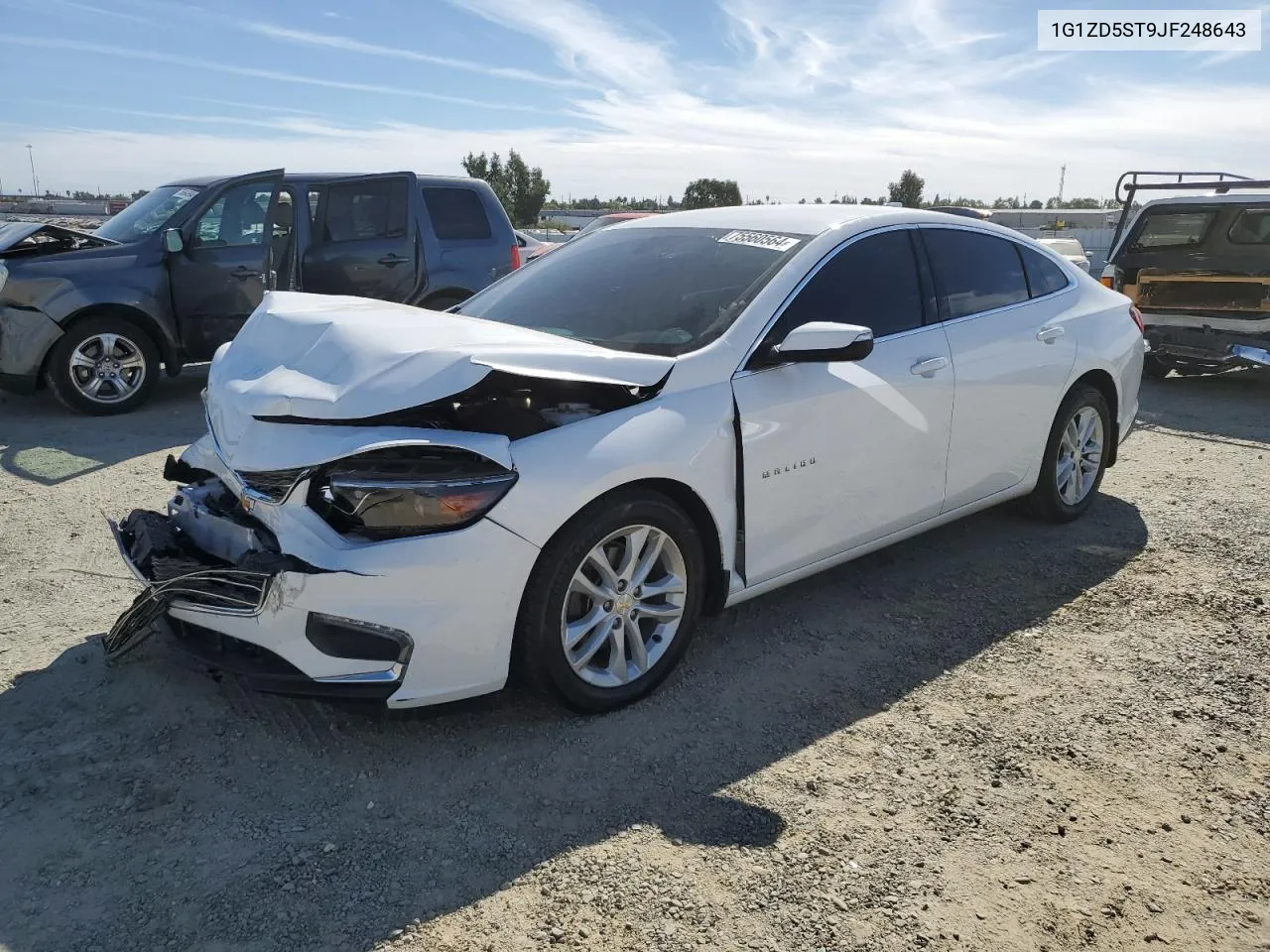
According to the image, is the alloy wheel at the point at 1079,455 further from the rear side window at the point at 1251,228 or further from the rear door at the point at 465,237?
the rear door at the point at 465,237

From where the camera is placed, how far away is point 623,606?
335 centimetres

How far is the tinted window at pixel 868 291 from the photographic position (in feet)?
12.7

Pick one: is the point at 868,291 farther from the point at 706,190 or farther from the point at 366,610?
the point at 706,190

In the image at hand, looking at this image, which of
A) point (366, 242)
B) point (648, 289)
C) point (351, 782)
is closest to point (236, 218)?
point (366, 242)

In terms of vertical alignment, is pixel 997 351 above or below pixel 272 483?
above

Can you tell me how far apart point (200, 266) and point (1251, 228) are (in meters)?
9.42

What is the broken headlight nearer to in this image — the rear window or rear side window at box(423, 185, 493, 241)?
rear side window at box(423, 185, 493, 241)

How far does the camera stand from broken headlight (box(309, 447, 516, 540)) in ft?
9.66

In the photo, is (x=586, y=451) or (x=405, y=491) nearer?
(x=405, y=491)

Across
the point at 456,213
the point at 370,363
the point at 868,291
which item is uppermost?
the point at 456,213

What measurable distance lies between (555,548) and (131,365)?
641 cm

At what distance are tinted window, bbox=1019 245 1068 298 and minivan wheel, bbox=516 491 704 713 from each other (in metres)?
2.59

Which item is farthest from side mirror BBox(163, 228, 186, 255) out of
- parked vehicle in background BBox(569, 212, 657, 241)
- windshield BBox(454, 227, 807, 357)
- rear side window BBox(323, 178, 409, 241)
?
windshield BBox(454, 227, 807, 357)

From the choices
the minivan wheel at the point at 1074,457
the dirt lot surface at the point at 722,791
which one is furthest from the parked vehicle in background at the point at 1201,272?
the dirt lot surface at the point at 722,791
